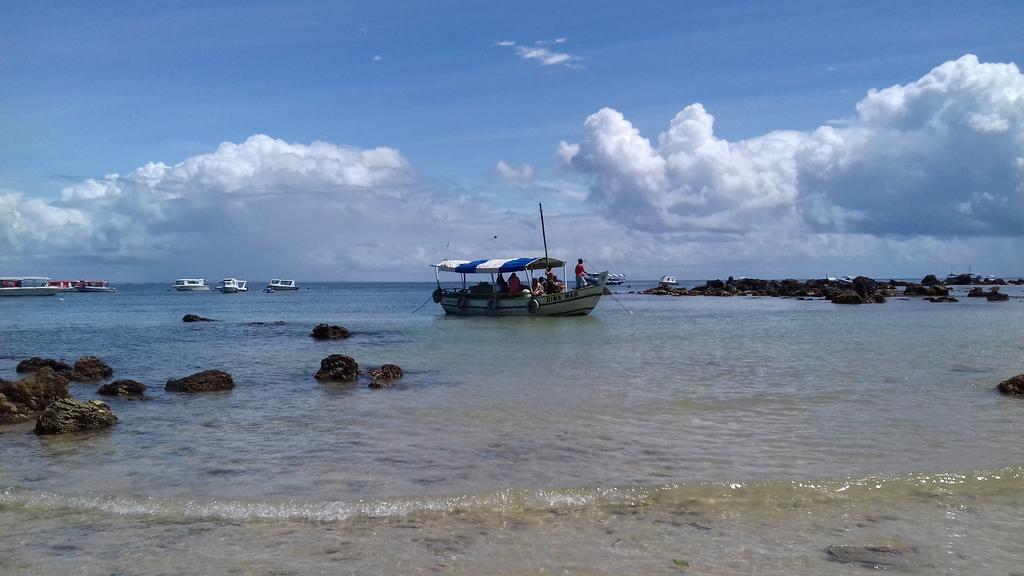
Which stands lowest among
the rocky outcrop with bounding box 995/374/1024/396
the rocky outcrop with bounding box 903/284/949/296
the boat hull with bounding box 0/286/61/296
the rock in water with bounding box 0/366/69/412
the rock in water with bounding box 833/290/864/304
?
the rock in water with bounding box 0/366/69/412

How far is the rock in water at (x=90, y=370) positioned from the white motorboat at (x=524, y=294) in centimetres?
2437

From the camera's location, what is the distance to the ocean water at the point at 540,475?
6.41 m

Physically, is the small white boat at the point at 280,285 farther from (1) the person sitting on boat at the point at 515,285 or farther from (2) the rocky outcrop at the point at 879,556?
(2) the rocky outcrop at the point at 879,556

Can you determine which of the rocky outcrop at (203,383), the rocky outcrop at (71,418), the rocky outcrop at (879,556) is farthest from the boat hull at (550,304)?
the rocky outcrop at (879,556)

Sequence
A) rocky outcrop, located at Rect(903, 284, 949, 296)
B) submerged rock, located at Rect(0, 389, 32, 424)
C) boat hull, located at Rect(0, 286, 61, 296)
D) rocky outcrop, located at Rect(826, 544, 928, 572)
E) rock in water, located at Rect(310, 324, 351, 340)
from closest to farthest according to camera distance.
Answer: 1. rocky outcrop, located at Rect(826, 544, 928, 572)
2. submerged rock, located at Rect(0, 389, 32, 424)
3. rock in water, located at Rect(310, 324, 351, 340)
4. rocky outcrop, located at Rect(903, 284, 949, 296)
5. boat hull, located at Rect(0, 286, 61, 296)

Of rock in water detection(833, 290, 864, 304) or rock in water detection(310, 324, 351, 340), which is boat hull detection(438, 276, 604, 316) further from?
rock in water detection(833, 290, 864, 304)

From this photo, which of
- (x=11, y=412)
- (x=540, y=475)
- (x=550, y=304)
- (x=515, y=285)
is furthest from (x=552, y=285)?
(x=540, y=475)

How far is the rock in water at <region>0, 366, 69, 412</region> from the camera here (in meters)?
13.5

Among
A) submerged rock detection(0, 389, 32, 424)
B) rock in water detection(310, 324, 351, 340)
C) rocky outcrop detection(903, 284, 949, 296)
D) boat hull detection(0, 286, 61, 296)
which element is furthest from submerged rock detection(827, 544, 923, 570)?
boat hull detection(0, 286, 61, 296)

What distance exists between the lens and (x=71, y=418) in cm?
1172

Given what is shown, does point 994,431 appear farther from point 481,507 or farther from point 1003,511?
point 481,507

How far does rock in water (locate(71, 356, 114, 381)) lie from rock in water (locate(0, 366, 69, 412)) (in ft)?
15.4

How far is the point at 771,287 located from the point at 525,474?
8512 centimetres

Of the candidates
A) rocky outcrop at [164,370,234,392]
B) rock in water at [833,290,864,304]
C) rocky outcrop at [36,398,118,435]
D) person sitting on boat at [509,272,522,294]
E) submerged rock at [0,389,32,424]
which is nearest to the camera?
rocky outcrop at [36,398,118,435]
